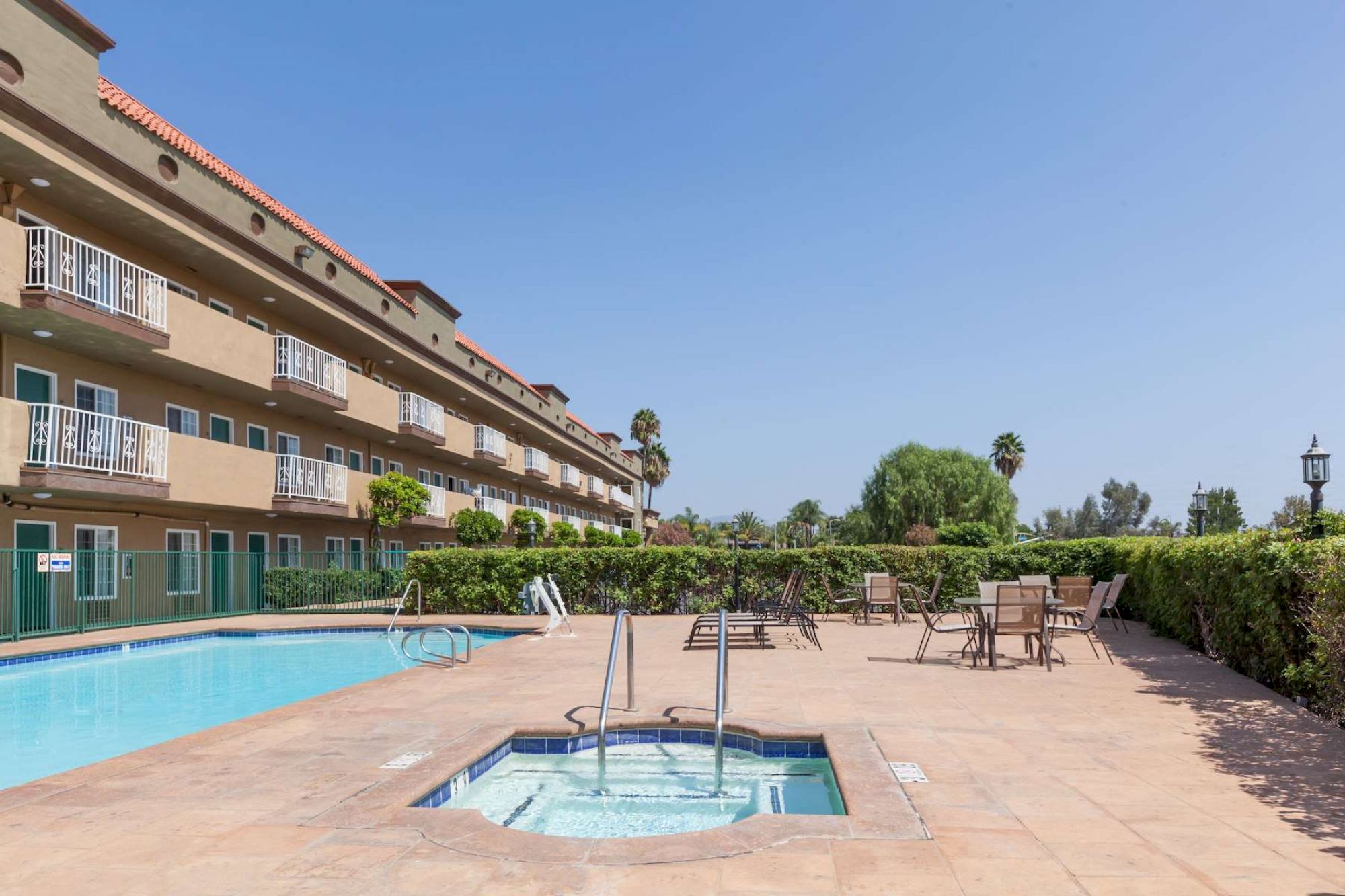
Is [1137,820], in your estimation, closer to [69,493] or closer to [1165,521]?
[69,493]

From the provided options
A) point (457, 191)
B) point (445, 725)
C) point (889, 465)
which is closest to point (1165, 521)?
point (889, 465)

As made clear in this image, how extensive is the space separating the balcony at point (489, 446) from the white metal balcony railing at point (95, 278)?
1755cm

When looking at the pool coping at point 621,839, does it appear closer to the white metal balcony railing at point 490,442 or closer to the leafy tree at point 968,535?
the white metal balcony railing at point 490,442

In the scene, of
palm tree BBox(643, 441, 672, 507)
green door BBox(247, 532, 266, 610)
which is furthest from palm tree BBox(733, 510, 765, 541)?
green door BBox(247, 532, 266, 610)

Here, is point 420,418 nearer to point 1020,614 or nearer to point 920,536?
point 1020,614

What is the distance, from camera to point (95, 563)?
17.9 meters

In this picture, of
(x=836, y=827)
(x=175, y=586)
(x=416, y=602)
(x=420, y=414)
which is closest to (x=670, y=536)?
(x=420, y=414)

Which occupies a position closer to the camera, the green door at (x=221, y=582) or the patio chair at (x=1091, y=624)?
the patio chair at (x=1091, y=624)

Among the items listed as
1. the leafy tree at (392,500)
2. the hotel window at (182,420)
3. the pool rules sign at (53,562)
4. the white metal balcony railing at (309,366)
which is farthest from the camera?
the leafy tree at (392,500)

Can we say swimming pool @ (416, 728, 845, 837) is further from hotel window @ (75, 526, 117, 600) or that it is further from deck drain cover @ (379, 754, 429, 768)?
hotel window @ (75, 526, 117, 600)

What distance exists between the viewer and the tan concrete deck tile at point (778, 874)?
12.1 feet

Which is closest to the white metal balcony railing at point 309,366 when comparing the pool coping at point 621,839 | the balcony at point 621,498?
the pool coping at point 621,839

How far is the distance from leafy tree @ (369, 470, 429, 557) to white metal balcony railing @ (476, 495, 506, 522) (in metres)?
5.93

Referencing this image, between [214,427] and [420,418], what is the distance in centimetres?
795
